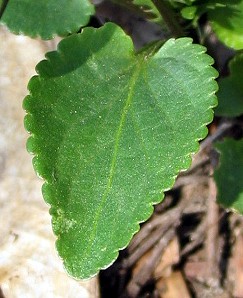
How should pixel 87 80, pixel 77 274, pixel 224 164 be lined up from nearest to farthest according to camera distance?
1. pixel 77 274
2. pixel 87 80
3. pixel 224 164

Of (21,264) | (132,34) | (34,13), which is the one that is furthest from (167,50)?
(21,264)

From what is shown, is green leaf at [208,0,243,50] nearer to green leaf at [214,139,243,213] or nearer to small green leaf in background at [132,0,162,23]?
small green leaf in background at [132,0,162,23]

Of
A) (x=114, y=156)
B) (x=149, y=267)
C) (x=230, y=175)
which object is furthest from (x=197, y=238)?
(x=114, y=156)

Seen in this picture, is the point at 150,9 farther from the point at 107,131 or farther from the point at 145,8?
the point at 107,131

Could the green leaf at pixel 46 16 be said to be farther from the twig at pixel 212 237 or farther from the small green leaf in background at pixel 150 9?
the twig at pixel 212 237

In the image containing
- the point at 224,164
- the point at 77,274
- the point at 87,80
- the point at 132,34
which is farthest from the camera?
the point at 132,34

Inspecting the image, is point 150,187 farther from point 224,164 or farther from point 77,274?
point 224,164

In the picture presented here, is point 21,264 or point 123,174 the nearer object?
point 123,174

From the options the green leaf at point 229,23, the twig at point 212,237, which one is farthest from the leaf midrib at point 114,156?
the twig at point 212,237
